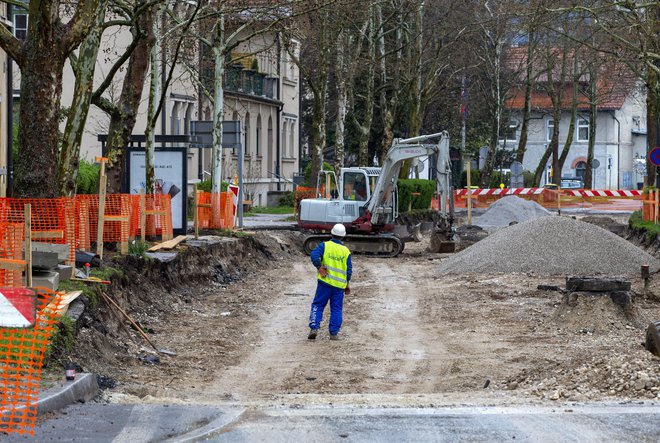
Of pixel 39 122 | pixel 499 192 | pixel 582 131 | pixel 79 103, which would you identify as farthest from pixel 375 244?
pixel 582 131

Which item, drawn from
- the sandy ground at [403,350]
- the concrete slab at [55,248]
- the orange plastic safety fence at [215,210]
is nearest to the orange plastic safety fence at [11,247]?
the concrete slab at [55,248]

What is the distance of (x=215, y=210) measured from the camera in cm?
3117

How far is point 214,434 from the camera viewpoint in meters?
8.75

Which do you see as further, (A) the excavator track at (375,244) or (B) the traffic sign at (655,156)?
(B) the traffic sign at (655,156)

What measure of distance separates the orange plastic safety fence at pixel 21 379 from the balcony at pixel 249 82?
38238mm

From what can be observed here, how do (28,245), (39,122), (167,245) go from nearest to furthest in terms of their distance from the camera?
(28,245) < (39,122) < (167,245)

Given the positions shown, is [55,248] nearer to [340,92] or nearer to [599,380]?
[599,380]

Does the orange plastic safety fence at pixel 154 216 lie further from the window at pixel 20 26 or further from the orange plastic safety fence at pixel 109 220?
the window at pixel 20 26

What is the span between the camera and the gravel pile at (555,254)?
2570 cm

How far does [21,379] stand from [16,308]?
128cm

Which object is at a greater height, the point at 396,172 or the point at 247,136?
the point at 247,136

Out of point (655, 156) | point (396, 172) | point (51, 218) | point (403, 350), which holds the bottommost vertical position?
point (403, 350)

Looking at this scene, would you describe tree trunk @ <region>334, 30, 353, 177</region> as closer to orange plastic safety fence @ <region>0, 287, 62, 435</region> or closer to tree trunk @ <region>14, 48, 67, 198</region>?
tree trunk @ <region>14, 48, 67, 198</region>

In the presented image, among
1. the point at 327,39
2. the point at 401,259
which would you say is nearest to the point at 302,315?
the point at 401,259
